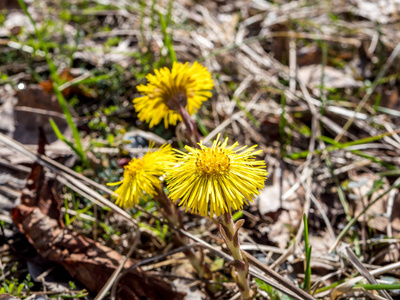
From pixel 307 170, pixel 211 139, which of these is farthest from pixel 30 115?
pixel 307 170

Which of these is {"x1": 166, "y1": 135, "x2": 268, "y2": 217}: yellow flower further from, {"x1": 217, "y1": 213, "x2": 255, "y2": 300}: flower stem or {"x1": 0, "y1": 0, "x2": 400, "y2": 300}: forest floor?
{"x1": 0, "y1": 0, "x2": 400, "y2": 300}: forest floor

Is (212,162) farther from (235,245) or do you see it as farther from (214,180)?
(235,245)

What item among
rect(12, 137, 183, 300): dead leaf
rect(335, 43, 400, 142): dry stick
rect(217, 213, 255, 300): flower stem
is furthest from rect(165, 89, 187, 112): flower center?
rect(335, 43, 400, 142): dry stick

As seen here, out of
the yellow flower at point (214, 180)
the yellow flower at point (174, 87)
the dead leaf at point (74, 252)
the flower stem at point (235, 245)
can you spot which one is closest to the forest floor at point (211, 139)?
the dead leaf at point (74, 252)

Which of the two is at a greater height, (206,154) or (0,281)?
(206,154)

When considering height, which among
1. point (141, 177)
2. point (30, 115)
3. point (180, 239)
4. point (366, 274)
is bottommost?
point (180, 239)

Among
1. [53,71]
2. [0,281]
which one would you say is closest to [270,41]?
[53,71]

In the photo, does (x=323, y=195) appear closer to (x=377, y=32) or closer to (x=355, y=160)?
(x=355, y=160)

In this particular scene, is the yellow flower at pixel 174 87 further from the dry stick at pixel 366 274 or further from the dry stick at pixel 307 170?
the dry stick at pixel 366 274
